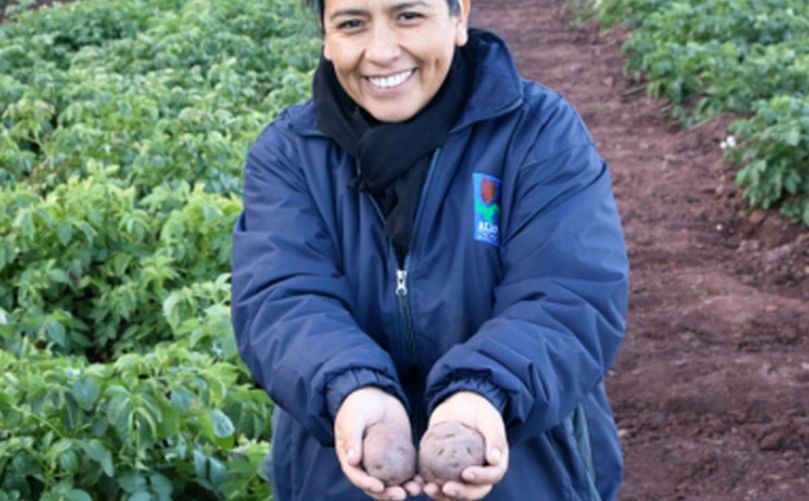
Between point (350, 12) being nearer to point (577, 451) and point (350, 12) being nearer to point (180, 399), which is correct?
point (577, 451)

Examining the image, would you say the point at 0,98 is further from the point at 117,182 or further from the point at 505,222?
the point at 505,222

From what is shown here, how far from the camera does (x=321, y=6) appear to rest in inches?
94.3

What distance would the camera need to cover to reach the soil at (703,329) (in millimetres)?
4359

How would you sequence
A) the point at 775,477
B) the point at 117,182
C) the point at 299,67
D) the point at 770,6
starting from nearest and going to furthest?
the point at 775,477, the point at 117,182, the point at 299,67, the point at 770,6

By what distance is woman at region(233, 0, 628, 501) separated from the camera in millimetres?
2191

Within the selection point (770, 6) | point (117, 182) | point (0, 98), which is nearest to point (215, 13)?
point (0, 98)

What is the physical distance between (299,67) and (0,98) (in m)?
2.05

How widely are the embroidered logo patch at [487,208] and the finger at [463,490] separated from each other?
430 mm

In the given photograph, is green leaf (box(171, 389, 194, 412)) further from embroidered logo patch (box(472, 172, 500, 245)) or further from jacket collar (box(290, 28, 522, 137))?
embroidered logo patch (box(472, 172, 500, 245))

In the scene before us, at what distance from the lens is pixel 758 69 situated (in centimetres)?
784

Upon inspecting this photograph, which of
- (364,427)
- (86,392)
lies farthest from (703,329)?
(364,427)

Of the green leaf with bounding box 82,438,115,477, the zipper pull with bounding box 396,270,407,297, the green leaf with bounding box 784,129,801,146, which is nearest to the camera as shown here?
the zipper pull with bounding box 396,270,407,297

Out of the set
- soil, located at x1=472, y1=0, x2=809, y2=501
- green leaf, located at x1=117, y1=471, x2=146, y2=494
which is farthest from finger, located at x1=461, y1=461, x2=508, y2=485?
soil, located at x1=472, y1=0, x2=809, y2=501

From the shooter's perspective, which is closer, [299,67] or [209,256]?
[209,256]
